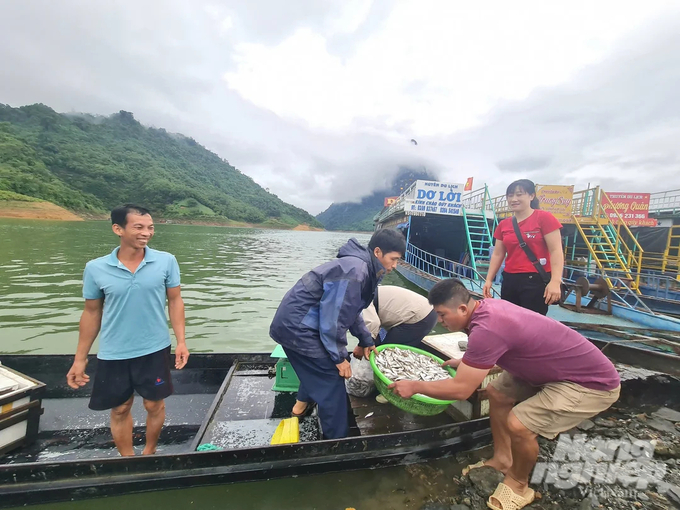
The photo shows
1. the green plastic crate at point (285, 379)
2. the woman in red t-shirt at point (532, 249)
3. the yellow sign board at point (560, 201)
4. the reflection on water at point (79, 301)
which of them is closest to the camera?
the woman in red t-shirt at point (532, 249)

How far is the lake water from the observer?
7.82ft

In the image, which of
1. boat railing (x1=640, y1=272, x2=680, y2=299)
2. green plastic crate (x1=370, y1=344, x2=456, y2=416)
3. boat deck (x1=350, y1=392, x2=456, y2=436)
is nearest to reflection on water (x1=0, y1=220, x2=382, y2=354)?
boat deck (x1=350, y1=392, x2=456, y2=436)

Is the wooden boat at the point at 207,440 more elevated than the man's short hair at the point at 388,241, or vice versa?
the man's short hair at the point at 388,241

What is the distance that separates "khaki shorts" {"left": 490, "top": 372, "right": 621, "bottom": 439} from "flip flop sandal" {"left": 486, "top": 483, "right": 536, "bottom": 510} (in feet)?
1.74

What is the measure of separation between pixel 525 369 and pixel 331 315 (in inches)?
60.9

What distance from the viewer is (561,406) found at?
2184 mm

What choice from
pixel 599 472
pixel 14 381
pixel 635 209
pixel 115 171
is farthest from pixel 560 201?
pixel 115 171

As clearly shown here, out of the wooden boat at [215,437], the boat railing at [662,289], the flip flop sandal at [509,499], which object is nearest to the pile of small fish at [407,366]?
the wooden boat at [215,437]

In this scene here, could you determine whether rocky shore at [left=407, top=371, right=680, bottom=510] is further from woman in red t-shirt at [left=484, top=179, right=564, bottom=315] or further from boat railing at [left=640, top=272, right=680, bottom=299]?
boat railing at [left=640, top=272, right=680, bottom=299]

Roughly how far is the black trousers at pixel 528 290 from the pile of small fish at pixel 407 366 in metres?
1.46

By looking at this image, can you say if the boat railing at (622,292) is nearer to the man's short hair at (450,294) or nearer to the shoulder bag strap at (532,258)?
the shoulder bag strap at (532,258)

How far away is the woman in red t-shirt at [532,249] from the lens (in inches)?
141

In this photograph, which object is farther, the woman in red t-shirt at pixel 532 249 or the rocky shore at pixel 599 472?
the woman in red t-shirt at pixel 532 249

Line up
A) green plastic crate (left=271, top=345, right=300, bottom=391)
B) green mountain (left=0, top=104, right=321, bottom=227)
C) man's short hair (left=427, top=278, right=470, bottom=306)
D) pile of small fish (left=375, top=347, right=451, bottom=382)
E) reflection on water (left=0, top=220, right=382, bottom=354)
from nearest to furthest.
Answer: man's short hair (left=427, top=278, right=470, bottom=306)
pile of small fish (left=375, top=347, right=451, bottom=382)
green plastic crate (left=271, top=345, right=300, bottom=391)
reflection on water (left=0, top=220, right=382, bottom=354)
green mountain (left=0, top=104, right=321, bottom=227)
